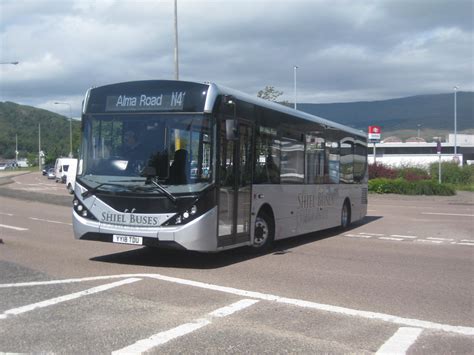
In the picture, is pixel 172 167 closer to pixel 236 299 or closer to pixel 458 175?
pixel 236 299

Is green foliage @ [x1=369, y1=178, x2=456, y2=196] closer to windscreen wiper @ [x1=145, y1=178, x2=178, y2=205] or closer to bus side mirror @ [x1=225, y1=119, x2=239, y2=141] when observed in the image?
bus side mirror @ [x1=225, y1=119, x2=239, y2=141]

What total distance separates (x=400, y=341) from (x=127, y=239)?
5.23m

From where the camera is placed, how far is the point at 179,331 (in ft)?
20.3

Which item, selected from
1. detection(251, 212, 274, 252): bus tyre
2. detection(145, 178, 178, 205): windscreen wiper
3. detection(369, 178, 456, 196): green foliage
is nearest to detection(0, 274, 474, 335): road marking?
detection(145, 178, 178, 205): windscreen wiper

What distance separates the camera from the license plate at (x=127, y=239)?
9.88 meters

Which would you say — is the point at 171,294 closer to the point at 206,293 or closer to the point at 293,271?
the point at 206,293

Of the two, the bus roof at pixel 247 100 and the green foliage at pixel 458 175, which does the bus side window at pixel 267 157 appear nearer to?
the bus roof at pixel 247 100

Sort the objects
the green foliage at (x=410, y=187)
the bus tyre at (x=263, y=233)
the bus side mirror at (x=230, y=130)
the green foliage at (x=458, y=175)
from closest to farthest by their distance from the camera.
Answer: the bus side mirror at (x=230, y=130), the bus tyre at (x=263, y=233), the green foliage at (x=410, y=187), the green foliage at (x=458, y=175)

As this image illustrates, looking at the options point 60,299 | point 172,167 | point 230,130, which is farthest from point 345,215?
point 60,299

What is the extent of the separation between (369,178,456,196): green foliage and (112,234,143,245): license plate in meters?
28.9

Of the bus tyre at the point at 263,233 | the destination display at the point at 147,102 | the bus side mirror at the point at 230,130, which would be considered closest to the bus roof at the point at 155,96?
the destination display at the point at 147,102

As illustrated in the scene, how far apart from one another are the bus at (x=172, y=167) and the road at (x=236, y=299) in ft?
2.23

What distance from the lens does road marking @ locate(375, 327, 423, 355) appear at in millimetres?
5782

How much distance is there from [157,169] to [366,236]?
8079mm
